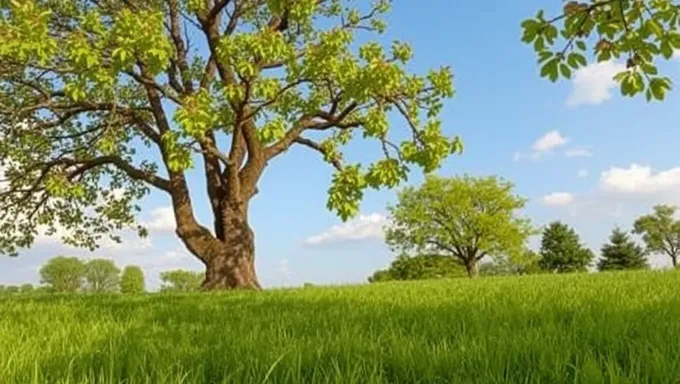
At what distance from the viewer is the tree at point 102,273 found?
114 m

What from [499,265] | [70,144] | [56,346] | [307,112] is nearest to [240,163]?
[307,112]

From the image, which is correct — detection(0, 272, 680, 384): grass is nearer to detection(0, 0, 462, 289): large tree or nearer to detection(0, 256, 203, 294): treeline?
detection(0, 0, 462, 289): large tree

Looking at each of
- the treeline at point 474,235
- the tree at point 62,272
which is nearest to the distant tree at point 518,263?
the treeline at point 474,235

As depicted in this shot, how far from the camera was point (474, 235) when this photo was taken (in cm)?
6781

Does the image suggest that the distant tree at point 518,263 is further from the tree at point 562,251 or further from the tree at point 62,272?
the tree at point 62,272

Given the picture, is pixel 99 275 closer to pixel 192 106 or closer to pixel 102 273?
pixel 102 273

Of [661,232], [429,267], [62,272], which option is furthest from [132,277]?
[661,232]

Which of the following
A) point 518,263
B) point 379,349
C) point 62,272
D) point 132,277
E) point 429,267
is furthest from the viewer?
point 132,277

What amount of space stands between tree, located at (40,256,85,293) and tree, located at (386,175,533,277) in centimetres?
6442

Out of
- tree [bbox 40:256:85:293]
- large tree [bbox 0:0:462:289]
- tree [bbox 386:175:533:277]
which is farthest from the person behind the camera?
tree [bbox 40:256:85:293]

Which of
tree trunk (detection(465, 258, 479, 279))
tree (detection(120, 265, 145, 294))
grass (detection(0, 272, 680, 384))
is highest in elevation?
tree (detection(120, 265, 145, 294))

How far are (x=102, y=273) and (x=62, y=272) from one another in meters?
9.78

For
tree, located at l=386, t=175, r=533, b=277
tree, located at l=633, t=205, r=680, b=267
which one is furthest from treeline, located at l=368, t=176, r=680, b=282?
tree, located at l=633, t=205, r=680, b=267

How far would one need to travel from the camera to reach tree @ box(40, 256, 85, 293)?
106688mm
